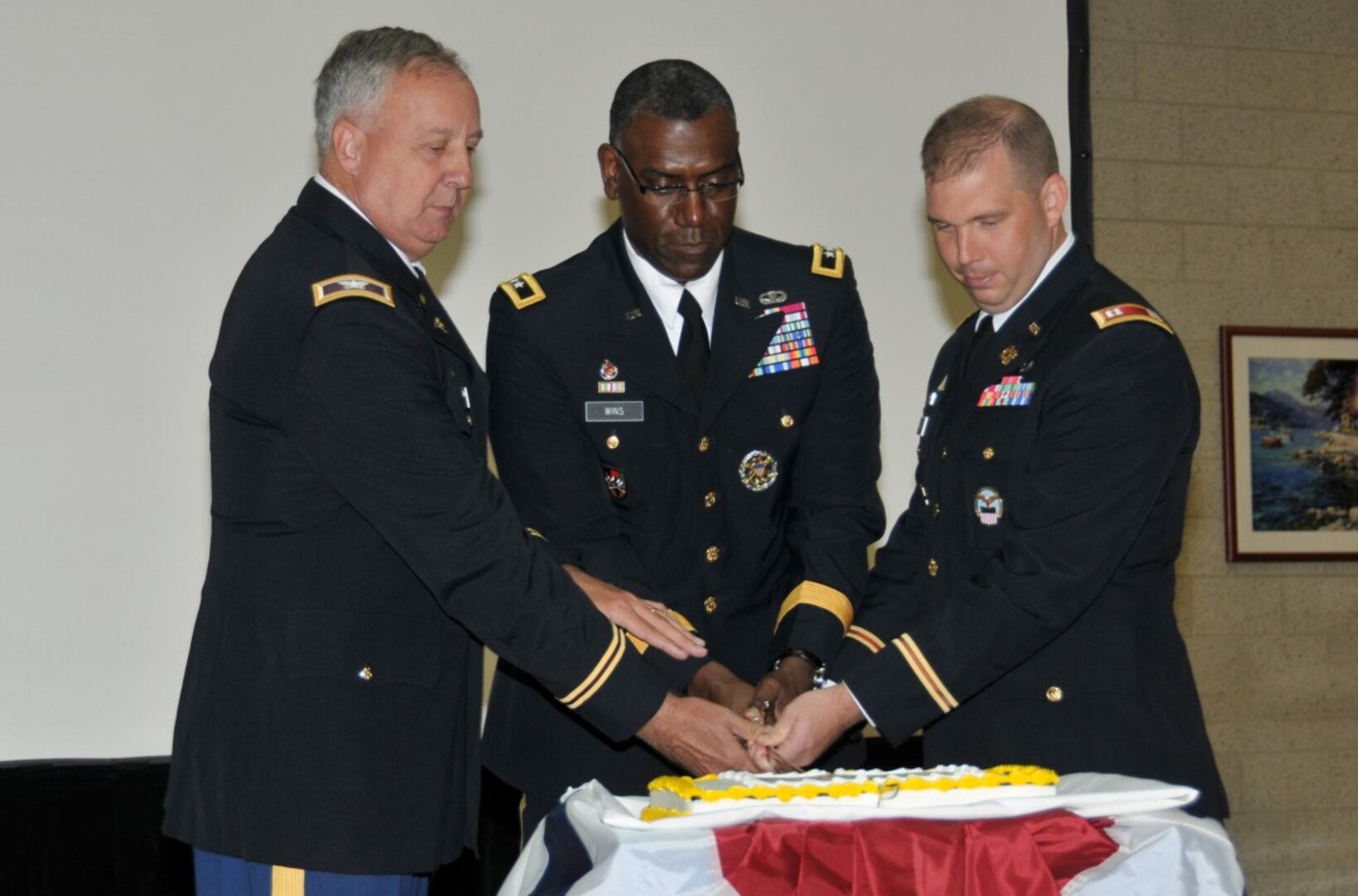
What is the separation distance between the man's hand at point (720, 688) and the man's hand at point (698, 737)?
15 centimetres

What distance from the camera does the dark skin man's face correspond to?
250cm

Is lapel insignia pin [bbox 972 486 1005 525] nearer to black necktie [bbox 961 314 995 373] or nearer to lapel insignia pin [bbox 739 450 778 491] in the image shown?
black necktie [bbox 961 314 995 373]

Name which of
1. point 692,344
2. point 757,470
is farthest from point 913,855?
point 692,344

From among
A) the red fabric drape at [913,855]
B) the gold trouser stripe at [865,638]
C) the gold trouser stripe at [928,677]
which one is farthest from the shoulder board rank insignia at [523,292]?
the red fabric drape at [913,855]

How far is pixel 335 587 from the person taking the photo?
2.10 metres

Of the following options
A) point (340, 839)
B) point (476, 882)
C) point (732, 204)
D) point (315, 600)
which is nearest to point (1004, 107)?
point (732, 204)

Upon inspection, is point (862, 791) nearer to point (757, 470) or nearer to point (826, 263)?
point (757, 470)

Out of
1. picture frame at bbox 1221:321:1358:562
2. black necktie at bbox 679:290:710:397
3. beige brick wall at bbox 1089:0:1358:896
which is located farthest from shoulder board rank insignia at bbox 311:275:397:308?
picture frame at bbox 1221:321:1358:562

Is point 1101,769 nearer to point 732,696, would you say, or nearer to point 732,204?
point 732,696

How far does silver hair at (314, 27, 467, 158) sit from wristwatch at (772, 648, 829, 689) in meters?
1.08

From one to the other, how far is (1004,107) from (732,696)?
39.9 inches

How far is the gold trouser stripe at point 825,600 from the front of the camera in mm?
2600

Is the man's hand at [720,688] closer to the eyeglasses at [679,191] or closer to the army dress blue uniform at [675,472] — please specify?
the army dress blue uniform at [675,472]

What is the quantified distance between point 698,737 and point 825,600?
45 cm
